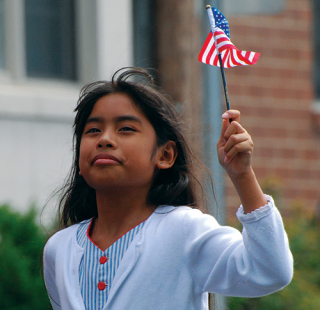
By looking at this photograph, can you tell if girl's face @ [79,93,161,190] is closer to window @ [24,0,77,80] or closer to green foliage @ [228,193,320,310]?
green foliage @ [228,193,320,310]

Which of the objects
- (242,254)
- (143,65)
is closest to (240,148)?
(242,254)

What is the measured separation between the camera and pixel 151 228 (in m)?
2.41

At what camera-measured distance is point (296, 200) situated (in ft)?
26.7

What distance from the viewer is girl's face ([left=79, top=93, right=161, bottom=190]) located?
2.39 meters

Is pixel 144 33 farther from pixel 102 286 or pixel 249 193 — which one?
pixel 249 193

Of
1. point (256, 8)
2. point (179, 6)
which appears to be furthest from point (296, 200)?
point (256, 8)

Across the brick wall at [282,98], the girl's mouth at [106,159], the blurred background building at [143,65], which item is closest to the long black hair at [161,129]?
the girl's mouth at [106,159]

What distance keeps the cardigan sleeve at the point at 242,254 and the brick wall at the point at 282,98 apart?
5548 millimetres

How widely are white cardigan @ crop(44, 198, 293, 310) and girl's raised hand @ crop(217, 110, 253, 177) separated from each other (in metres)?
0.14

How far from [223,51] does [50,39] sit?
15.2ft

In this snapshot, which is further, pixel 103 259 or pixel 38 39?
pixel 38 39

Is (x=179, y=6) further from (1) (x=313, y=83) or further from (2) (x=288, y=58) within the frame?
(1) (x=313, y=83)

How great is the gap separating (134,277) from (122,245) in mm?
156

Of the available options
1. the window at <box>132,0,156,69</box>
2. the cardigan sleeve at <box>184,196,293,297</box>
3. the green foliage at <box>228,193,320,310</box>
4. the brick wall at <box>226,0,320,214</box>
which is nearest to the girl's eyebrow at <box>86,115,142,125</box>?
the cardigan sleeve at <box>184,196,293,297</box>
